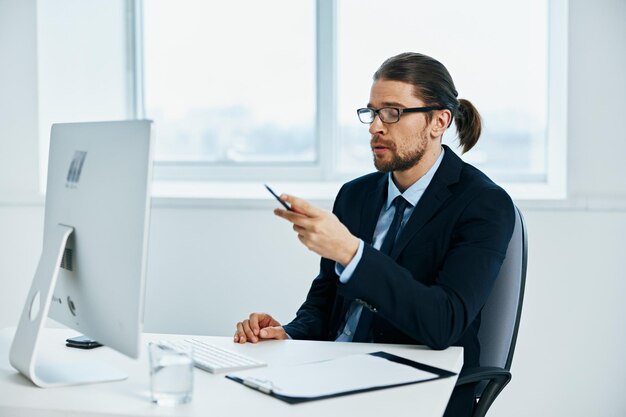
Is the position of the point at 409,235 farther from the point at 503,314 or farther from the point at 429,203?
the point at 503,314

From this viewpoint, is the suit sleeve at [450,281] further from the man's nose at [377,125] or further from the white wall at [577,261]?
the white wall at [577,261]

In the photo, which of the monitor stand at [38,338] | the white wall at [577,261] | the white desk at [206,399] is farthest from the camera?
the white wall at [577,261]

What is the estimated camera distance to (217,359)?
158 centimetres

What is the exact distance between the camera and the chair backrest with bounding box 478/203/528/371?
1.82 metres

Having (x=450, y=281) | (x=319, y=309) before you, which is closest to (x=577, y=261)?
(x=319, y=309)

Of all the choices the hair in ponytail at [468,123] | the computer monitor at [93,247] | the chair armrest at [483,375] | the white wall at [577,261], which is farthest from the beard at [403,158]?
the white wall at [577,261]

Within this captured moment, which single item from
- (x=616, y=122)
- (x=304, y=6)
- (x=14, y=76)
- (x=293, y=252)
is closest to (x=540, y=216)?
(x=616, y=122)

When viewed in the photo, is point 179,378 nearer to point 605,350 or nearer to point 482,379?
point 482,379

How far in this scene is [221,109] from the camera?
11.6ft

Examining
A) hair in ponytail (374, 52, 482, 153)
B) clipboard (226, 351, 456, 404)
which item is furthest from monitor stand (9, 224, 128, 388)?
hair in ponytail (374, 52, 482, 153)

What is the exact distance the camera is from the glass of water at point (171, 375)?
4.27 ft

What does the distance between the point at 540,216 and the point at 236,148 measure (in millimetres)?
1358

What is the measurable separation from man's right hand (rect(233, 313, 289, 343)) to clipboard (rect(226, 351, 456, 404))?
26cm

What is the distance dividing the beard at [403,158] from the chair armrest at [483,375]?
552mm
